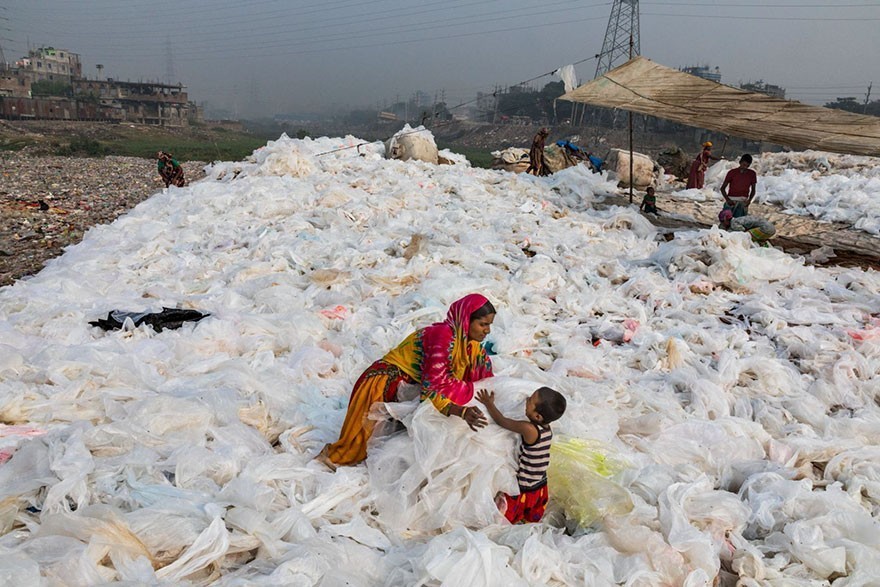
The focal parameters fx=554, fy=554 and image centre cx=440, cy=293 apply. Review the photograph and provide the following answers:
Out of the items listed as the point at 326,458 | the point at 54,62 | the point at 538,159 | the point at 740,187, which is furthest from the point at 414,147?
the point at 54,62

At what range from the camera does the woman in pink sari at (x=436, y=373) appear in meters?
2.41

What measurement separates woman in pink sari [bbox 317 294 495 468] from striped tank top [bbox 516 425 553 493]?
230mm

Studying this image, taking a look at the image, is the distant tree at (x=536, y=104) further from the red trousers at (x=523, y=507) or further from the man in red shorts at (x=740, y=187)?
the red trousers at (x=523, y=507)

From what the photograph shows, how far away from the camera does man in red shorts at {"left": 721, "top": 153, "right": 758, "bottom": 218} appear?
6941 millimetres

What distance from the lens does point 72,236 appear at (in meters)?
7.86

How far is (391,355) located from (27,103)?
151 feet

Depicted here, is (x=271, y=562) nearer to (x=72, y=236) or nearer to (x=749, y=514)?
(x=749, y=514)

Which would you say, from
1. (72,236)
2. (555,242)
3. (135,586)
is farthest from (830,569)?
(72,236)

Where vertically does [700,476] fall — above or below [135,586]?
below

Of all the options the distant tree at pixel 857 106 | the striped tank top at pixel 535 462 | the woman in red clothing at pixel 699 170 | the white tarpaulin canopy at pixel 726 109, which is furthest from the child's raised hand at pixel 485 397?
the distant tree at pixel 857 106

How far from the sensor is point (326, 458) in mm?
2658

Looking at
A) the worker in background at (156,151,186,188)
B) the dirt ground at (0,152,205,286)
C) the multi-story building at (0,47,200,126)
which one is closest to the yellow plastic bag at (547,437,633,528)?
the dirt ground at (0,152,205,286)

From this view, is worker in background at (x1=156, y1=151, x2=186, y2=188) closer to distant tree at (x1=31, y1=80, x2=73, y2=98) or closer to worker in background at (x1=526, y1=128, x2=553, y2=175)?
worker in background at (x1=526, y1=128, x2=553, y2=175)

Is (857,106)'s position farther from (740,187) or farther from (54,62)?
(54,62)
